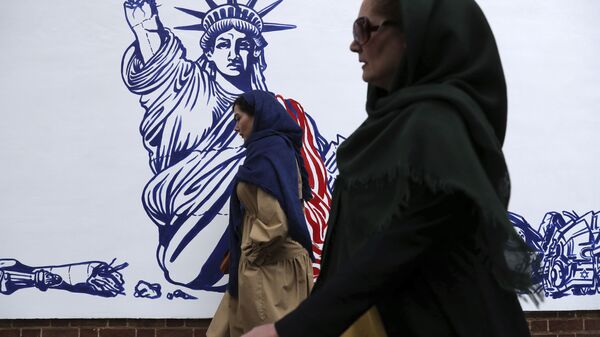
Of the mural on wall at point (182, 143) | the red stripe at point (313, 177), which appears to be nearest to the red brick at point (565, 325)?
the mural on wall at point (182, 143)

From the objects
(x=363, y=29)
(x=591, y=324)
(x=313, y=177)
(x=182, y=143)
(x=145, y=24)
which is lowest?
(x=591, y=324)

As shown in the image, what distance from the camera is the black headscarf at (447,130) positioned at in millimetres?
1479

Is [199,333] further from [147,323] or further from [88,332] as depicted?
[88,332]

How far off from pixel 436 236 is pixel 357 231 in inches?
7.0

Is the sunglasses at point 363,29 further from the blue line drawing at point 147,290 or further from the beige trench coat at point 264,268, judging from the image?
the blue line drawing at point 147,290

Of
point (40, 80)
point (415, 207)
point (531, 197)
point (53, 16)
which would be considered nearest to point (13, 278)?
point (40, 80)

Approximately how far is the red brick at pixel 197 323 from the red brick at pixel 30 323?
34.2 inches

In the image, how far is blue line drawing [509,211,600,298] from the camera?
17.7ft

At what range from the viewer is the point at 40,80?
4949 millimetres

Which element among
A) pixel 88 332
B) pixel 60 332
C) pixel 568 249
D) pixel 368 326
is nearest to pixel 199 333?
pixel 88 332

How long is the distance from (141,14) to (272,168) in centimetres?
154

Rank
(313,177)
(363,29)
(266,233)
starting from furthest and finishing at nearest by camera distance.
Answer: (313,177) → (266,233) → (363,29)

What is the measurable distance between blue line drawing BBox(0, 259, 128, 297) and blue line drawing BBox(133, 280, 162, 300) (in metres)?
0.09

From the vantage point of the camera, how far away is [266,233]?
13.5ft
